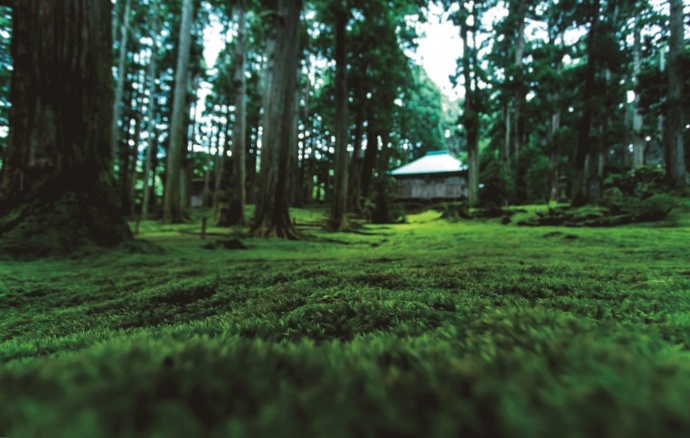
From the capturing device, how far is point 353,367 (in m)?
0.49

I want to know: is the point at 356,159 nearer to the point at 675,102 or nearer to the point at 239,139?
the point at 239,139

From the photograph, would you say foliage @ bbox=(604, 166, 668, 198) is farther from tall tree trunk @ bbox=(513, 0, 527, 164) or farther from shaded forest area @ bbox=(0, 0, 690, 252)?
tall tree trunk @ bbox=(513, 0, 527, 164)

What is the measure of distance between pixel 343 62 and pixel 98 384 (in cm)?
1249

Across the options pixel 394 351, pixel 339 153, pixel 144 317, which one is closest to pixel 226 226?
pixel 339 153

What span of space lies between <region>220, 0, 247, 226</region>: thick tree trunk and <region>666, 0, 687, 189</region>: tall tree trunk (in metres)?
14.5

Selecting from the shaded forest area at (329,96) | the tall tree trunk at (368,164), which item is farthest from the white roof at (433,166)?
the tall tree trunk at (368,164)

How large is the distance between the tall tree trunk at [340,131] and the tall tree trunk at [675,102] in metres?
10.8

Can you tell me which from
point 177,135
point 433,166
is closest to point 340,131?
point 177,135

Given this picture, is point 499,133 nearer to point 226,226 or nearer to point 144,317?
point 226,226

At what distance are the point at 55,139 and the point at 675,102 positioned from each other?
54.4 ft

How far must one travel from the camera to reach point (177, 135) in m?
12.0

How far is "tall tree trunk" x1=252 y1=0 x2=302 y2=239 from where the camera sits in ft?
26.0

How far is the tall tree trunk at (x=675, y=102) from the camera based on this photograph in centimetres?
1075

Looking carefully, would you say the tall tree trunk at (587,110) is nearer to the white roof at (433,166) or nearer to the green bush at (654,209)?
the green bush at (654,209)
